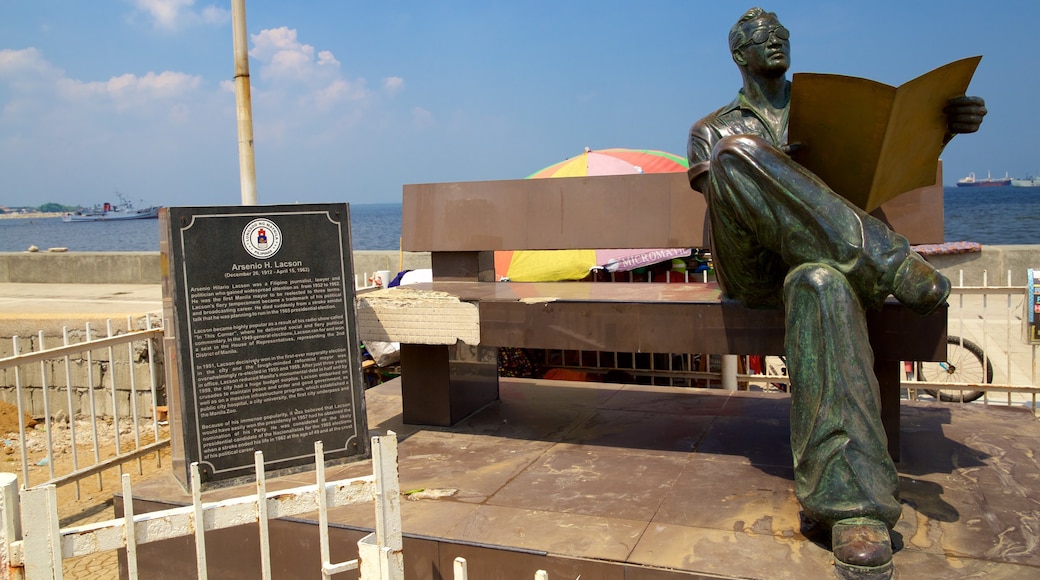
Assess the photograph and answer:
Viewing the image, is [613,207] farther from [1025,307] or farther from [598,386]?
[1025,307]

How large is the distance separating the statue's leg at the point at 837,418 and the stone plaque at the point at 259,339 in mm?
2159

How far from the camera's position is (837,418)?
284cm

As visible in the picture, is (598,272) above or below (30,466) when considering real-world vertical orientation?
above

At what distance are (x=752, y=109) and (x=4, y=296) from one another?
44.2 feet

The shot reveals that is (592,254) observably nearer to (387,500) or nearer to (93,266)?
(387,500)

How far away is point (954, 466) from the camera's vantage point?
12.3ft

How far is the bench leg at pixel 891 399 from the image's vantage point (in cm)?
372

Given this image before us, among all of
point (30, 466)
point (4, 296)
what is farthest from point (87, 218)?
point (30, 466)

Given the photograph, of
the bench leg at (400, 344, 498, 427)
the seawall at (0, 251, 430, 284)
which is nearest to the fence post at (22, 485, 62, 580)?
the bench leg at (400, 344, 498, 427)

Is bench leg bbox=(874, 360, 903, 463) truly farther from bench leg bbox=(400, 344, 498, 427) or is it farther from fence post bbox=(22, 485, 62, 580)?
fence post bbox=(22, 485, 62, 580)

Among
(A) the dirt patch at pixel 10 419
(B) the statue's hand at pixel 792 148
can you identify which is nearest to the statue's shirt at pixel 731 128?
(B) the statue's hand at pixel 792 148

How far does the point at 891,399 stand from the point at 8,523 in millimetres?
3405

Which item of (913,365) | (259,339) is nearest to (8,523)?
(259,339)

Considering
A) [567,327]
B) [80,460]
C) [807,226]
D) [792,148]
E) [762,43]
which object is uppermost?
[762,43]
